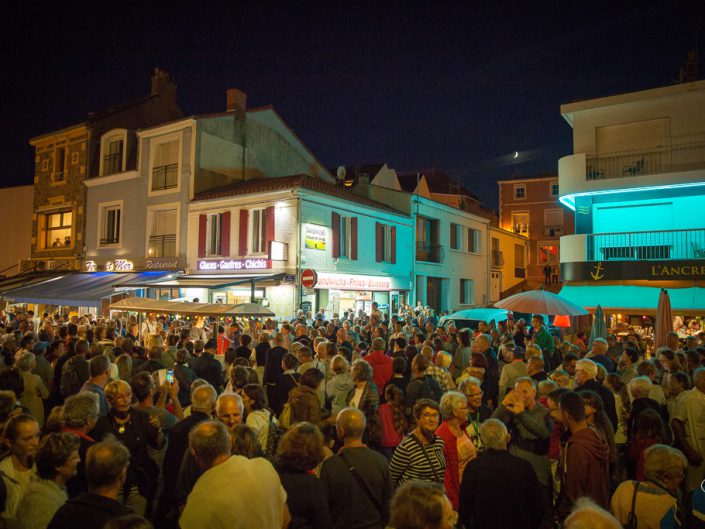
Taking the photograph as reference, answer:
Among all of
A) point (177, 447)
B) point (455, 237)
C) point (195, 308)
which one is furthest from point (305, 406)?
point (455, 237)

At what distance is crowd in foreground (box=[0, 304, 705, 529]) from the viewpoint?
2.86 metres

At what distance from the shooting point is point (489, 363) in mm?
7840

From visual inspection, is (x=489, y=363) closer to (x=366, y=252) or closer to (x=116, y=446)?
(x=116, y=446)

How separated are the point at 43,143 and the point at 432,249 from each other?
71.9 feet

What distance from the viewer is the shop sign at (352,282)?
65.4ft

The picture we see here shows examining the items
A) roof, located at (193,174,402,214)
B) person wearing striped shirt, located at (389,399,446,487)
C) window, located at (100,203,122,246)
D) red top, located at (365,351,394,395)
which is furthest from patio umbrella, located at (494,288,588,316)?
window, located at (100,203,122,246)

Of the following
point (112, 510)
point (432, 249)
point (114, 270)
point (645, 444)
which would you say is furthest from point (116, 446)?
point (432, 249)

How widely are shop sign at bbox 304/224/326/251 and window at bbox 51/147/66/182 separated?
15736mm

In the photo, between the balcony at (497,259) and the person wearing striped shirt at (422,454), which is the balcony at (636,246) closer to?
the person wearing striped shirt at (422,454)

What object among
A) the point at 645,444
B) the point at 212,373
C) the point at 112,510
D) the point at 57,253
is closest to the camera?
the point at 112,510

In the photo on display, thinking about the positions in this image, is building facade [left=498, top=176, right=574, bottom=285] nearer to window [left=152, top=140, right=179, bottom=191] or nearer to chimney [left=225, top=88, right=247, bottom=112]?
chimney [left=225, top=88, right=247, bottom=112]

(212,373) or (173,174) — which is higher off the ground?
(173,174)

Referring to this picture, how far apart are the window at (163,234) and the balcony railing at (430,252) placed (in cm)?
1239

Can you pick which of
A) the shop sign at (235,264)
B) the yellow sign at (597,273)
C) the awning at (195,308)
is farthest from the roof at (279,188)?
the yellow sign at (597,273)
